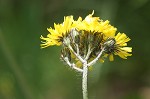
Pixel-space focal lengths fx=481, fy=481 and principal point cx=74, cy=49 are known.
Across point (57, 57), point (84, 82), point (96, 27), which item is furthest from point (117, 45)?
point (57, 57)

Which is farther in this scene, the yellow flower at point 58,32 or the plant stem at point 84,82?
the yellow flower at point 58,32

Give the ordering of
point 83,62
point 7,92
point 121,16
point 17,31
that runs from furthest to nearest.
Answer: point 121,16 → point 17,31 → point 7,92 → point 83,62

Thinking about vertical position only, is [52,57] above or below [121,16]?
below

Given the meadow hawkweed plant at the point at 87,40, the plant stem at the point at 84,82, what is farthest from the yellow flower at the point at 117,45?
the plant stem at the point at 84,82

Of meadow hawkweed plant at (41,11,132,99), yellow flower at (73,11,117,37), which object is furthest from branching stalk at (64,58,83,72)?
yellow flower at (73,11,117,37)

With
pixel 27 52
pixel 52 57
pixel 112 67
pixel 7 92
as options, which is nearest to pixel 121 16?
pixel 112 67

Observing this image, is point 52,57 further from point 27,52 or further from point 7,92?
point 7,92

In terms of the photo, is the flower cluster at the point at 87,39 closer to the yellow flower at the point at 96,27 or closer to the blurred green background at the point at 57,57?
the yellow flower at the point at 96,27
